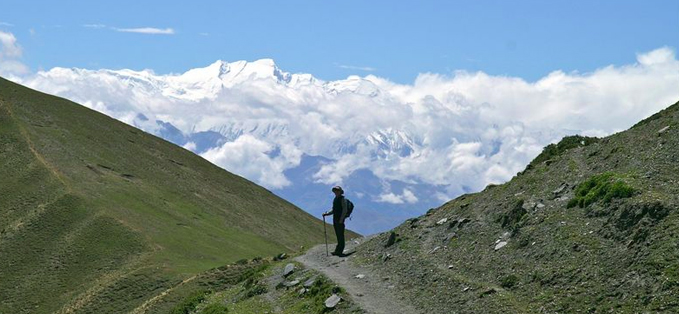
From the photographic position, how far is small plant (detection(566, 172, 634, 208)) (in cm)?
3136

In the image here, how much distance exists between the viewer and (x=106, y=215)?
331 feet

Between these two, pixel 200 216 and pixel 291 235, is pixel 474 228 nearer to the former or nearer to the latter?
pixel 200 216

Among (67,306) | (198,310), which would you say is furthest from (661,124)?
(67,306)

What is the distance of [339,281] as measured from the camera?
1421 inches

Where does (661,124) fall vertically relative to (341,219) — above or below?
above

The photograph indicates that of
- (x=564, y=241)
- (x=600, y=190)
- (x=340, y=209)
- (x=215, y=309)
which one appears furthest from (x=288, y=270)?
(x=600, y=190)

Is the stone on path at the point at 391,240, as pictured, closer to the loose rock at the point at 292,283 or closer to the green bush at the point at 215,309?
the loose rock at the point at 292,283

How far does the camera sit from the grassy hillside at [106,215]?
270 ft

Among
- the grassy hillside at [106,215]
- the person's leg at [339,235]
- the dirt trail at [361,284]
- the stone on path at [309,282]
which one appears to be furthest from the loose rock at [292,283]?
the grassy hillside at [106,215]

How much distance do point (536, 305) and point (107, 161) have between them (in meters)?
119

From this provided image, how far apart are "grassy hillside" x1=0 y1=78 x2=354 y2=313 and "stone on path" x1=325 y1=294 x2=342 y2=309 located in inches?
1705

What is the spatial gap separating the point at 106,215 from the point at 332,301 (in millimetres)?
75595

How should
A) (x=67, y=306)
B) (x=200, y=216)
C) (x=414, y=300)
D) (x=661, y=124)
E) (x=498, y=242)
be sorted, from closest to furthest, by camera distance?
1. (x=414, y=300)
2. (x=498, y=242)
3. (x=661, y=124)
4. (x=67, y=306)
5. (x=200, y=216)

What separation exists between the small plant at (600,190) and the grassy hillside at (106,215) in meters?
48.1
